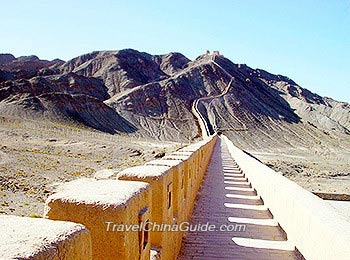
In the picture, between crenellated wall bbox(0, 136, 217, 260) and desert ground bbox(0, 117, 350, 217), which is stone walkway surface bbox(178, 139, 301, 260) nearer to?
crenellated wall bbox(0, 136, 217, 260)

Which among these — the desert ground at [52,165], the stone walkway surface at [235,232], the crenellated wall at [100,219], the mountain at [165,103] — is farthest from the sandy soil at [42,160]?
the crenellated wall at [100,219]

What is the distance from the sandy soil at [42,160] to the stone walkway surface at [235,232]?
722 centimetres

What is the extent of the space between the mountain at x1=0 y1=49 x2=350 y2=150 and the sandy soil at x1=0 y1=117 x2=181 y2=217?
442 inches

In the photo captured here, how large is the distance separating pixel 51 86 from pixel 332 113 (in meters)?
78.0

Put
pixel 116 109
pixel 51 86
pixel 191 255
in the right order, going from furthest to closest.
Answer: pixel 51 86, pixel 116 109, pixel 191 255

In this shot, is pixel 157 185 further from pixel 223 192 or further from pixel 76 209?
pixel 223 192

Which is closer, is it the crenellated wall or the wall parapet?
the crenellated wall

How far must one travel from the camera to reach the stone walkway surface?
5.68 m

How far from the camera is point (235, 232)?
22.3ft

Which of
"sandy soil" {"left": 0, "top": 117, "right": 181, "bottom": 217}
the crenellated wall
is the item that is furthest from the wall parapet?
"sandy soil" {"left": 0, "top": 117, "right": 181, "bottom": 217}

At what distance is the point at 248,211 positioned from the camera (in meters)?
8.58

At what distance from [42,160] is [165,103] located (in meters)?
51.7

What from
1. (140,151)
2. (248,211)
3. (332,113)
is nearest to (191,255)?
(248,211)

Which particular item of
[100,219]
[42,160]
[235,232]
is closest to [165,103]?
[42,160]
